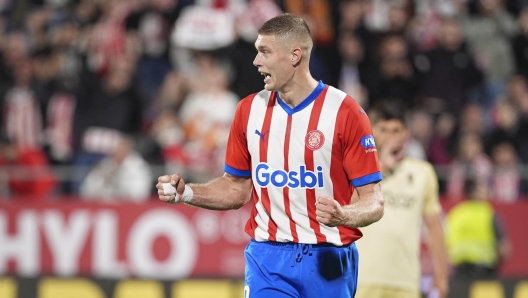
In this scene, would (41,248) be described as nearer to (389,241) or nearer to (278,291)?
(389,241)

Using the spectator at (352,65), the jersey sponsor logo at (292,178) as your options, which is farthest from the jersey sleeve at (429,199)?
the spectator at (352,65)

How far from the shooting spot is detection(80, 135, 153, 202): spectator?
453 inches

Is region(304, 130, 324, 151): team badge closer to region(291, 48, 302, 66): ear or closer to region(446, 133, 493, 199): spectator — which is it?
region(291, 48, 302, 66): ear

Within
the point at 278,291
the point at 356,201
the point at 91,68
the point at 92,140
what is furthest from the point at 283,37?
the point at 91,68

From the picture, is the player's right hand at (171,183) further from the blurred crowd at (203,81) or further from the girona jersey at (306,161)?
the blurred crowd at (203,81)

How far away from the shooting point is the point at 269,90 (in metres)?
5.20

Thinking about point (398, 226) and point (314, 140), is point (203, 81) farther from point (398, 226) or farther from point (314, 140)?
point (314, 140)

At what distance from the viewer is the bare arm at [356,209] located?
4496mm

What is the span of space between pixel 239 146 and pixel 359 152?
70 centimetres

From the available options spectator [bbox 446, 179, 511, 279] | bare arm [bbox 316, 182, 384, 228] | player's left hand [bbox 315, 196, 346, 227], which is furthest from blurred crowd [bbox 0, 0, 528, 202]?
player's left hand [bbox 315, 196, 346, 227]

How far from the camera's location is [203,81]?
40.2 ft

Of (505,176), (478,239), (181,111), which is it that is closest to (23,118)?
(181,111)

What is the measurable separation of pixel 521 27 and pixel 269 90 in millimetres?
9473

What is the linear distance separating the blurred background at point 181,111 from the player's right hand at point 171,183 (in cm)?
626
